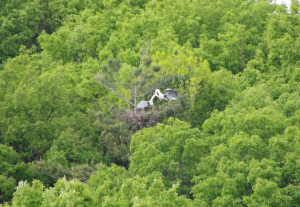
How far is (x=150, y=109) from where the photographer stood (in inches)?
1302

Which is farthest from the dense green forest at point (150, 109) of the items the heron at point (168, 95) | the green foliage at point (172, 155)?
the heron at point (168, 95)

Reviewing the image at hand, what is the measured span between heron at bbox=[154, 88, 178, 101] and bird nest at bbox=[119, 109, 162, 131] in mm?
1134

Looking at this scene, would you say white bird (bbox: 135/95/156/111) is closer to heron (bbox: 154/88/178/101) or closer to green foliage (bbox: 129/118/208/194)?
heron (bbox: 154/88/178/101)

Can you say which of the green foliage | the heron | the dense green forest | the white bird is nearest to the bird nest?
the dense green forest

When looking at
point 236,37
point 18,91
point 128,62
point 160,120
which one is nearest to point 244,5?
point 236,37

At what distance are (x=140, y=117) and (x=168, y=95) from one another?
8.41 feet

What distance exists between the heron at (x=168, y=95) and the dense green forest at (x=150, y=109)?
381mm

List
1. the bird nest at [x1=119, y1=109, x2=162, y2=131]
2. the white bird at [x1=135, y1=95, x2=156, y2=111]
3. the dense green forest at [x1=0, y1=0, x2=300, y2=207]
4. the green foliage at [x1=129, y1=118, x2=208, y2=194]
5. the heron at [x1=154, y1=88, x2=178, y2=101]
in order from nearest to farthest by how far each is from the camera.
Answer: the dense green forest at [x1=0, y1=0, x2=300, y2=207] < the green foliage at [x1=129, y1=118, x2=208, y2=194] < the bird nest at [x1=119, y1=109, x2=162, y2=131] < the white bird at [x1=135, y1=95, x2=156, y2=111] < the heron at [x1=154, y1=88, x2=178, y2=101]

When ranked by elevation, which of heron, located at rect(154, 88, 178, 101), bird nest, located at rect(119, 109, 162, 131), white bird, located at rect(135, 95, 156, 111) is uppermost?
heron, located at rect(154, 88, 178, 101)

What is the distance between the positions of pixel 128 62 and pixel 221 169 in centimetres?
1870

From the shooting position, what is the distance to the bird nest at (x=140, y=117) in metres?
32.1

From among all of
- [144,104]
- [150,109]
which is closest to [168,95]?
[150,109]

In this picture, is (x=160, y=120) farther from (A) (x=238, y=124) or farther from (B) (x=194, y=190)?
(B) (x=194, y=190)

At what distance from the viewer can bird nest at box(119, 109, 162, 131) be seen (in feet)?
105
